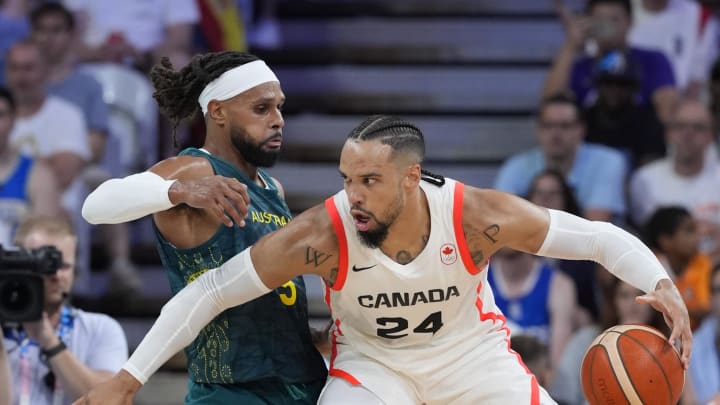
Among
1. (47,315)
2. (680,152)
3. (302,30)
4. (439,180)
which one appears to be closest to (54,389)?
(47,315)

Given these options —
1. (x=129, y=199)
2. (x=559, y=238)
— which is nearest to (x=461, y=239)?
(x=559, y=238)

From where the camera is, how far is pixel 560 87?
8039mm

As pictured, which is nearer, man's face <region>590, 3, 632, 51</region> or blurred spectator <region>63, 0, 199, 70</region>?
man's face <region>590, 3, 632, 51</region>

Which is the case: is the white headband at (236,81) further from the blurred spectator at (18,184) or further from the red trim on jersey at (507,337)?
the blurred spectator at (18,184)

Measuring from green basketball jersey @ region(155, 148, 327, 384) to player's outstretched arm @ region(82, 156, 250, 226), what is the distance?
0.46 ft

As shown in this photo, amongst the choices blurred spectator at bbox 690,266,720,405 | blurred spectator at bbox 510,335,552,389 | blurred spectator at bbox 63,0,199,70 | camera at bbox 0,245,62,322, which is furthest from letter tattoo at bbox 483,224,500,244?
blurred spectator at bbox 63,0,199,70

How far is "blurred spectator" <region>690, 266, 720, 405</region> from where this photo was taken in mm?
6598

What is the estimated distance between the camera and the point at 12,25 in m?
8.41

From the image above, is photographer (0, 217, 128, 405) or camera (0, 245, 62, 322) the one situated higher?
camera (0, 245, 62, 322)

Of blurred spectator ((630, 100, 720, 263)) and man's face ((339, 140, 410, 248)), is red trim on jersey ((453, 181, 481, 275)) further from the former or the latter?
blurred spectator ((630, 100, 720, 263))

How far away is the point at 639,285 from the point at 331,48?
5310 millimetres

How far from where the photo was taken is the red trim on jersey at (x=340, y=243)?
13.4 ft

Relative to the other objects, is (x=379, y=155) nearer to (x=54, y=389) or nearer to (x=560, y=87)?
(x=54, y=389)

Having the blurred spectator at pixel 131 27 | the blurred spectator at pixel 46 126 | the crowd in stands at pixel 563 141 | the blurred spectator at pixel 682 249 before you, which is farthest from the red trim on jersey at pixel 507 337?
the blurred spectator at pixel 131 27
